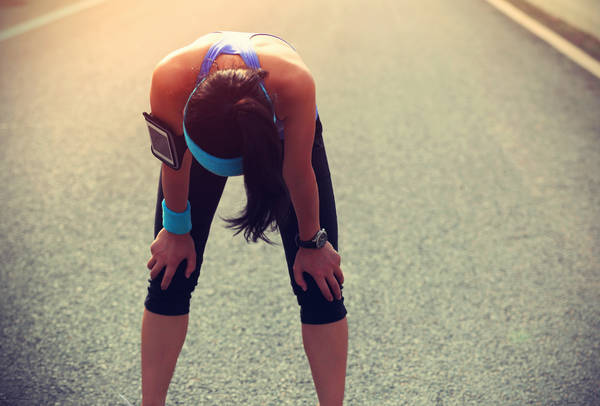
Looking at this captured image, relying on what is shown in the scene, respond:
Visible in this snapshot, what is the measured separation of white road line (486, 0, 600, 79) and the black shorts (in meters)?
4.70

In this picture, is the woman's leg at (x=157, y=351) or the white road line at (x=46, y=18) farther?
the white road line at (x=46, y=18)

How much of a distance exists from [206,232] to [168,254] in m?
0.17

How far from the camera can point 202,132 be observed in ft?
4.27

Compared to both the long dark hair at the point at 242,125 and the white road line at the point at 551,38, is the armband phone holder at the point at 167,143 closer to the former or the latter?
the long dark hair at the point at 242,125

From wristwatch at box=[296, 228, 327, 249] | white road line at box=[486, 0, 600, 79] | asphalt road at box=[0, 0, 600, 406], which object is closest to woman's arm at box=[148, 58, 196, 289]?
wristwatch at box=[296, 228, 327, 249]

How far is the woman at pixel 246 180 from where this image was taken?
1.28 m

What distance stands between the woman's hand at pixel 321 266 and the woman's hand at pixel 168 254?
0.40 m

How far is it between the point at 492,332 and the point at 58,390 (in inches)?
76.6

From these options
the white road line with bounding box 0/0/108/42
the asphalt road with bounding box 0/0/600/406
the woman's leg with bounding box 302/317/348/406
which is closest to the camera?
the woman's leg with bounding box 302/317/348/406

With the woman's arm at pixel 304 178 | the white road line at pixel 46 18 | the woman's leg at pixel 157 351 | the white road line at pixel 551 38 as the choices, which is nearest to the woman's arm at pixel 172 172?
the woman's leg at pixel 157 351

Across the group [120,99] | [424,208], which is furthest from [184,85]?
[120,99]

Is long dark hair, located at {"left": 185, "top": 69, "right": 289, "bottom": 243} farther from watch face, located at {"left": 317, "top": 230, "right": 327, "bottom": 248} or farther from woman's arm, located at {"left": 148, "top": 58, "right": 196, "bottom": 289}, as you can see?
watch face, located at {"left": 317, "top": 230, "right": 327, "bottom": 248}

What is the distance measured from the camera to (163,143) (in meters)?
1.53

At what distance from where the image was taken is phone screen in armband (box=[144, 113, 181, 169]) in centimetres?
150
